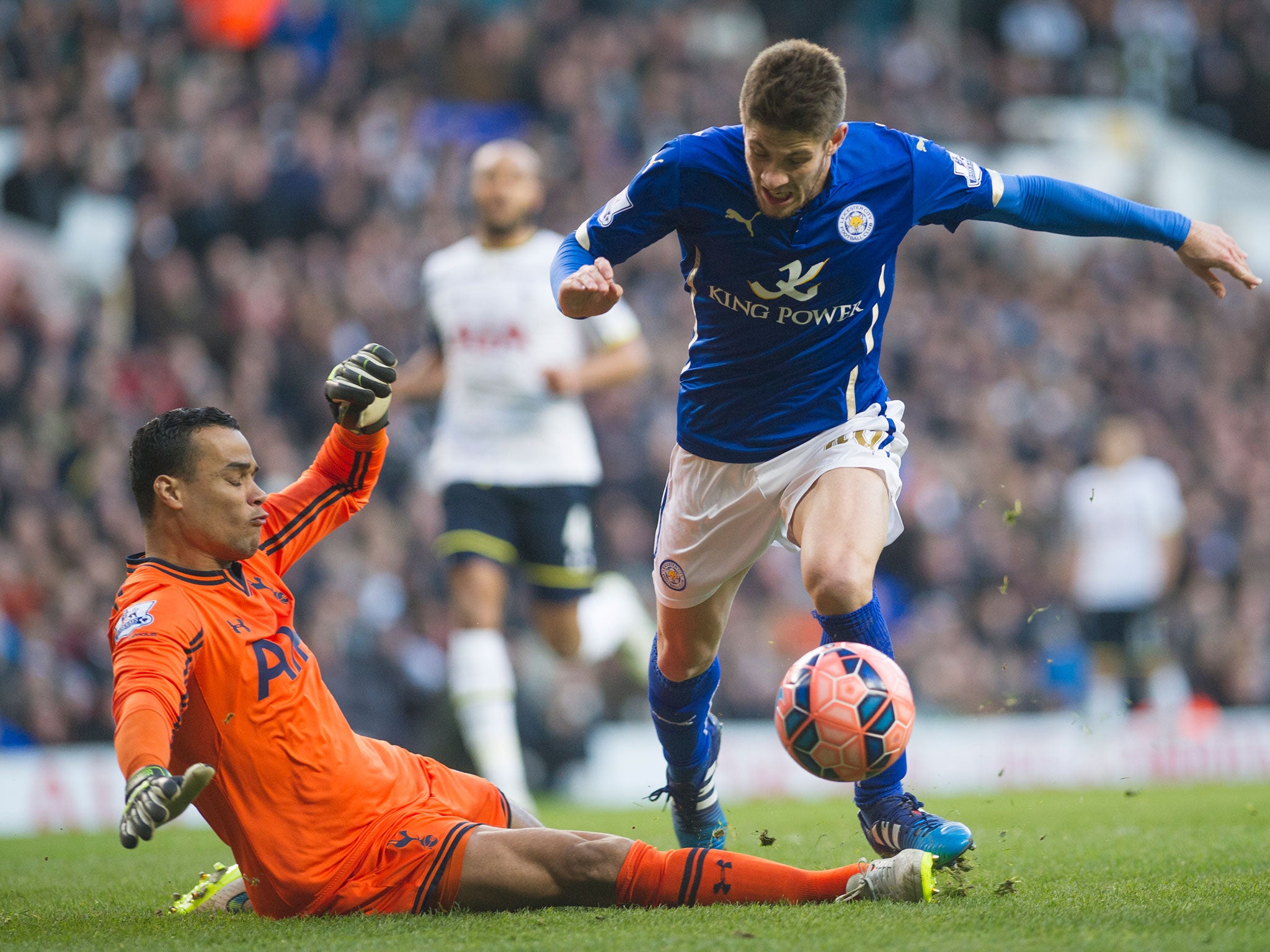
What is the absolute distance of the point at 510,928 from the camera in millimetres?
3529

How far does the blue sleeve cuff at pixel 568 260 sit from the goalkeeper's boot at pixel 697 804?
1728 mm

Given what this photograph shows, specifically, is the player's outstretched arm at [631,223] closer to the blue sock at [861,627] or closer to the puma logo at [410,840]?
the blue sock at [861,627]

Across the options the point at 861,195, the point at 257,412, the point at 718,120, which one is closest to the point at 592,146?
the point at 718,120

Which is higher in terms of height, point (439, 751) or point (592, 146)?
point (592, 146)

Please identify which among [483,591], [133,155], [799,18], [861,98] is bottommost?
[483,591]

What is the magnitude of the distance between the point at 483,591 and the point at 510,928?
3330 mm

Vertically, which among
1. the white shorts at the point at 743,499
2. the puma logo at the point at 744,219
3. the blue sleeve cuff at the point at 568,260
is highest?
the puma logo at the point at 744,219

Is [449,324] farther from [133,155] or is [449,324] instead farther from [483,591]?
[133,155]

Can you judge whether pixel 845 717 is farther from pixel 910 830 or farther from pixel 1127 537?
pixel 1127 537

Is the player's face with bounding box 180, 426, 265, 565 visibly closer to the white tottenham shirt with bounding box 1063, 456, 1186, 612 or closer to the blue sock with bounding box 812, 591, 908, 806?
the blue sock with bounding box 812, 591, 908, 806

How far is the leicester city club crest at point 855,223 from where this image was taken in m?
4.32

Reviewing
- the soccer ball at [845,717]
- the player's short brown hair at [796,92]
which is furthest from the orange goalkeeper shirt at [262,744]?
the player's short brown hair at [796,92]

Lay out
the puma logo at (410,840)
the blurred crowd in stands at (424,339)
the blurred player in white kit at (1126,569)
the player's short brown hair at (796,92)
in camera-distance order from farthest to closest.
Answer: the blurred player in white kit at (1126,569) < the blurred crowd in stands at (424,339) < the player's short brown hair at (796,92) < the puma logo at (410,840)

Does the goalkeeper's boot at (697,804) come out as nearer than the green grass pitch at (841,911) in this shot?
No
